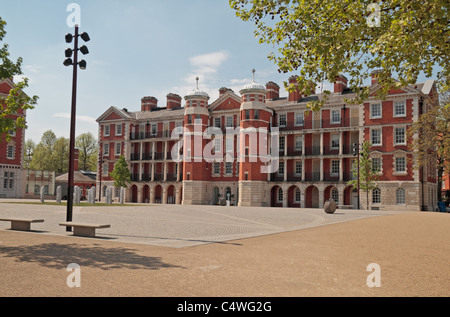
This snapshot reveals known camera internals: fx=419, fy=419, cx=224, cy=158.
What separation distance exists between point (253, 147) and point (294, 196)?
7514mm

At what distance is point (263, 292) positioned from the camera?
6.02 metres

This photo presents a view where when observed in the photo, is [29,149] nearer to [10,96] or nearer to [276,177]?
[276,177]

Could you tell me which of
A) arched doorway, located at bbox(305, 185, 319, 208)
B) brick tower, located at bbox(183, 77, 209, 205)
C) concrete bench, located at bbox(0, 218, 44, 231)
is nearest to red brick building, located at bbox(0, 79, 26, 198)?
brick tower, located at bbox(183, 77, 209, 205)

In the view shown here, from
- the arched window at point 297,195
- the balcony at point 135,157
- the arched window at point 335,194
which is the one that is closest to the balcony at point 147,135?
the balcony at point 135,157

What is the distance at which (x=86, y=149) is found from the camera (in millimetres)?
79500

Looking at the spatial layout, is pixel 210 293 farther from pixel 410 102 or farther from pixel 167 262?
pixel 410 102

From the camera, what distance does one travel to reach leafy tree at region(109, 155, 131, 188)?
5231cm

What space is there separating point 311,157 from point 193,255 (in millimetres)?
38587

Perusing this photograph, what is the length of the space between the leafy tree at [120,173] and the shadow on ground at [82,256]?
140 ft

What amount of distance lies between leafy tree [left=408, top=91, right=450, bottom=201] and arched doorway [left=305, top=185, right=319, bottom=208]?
1171 centimetres

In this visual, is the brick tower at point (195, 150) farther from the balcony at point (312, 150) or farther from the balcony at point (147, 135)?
the balcony at point (312, 150)

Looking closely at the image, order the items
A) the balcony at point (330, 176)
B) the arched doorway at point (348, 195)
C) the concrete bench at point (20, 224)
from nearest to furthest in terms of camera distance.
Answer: the concrete bench at point (20, 224) → the arched doorway at point (348, 195) → the balcony at point (330, 176)

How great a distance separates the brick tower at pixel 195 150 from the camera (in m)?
50.2

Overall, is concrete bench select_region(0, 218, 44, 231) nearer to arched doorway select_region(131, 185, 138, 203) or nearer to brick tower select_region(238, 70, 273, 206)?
brick tower select_region(238, 70, 273, 206)
